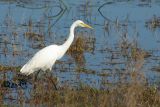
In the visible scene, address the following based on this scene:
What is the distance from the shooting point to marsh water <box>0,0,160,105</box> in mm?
11776

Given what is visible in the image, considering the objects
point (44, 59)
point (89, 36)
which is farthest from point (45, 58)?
point (89, 36)

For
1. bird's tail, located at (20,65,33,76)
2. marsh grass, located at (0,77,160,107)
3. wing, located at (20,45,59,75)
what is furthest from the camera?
wing, located at (20,45,59,75)

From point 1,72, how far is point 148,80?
2.70m

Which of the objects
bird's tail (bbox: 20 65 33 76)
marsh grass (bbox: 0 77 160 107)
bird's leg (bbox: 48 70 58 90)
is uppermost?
bird's tail (bbox: 20 65 33 76)

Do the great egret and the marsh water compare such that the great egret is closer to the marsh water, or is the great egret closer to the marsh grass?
the marsh water

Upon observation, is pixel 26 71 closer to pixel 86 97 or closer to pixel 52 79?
pixel 52 79

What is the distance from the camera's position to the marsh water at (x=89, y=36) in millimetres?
11776

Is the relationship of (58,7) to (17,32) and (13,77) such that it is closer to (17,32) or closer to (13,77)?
(17,32)

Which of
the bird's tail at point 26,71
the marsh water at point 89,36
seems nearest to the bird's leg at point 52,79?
the marsh water at point 89,36

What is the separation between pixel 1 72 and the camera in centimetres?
1111

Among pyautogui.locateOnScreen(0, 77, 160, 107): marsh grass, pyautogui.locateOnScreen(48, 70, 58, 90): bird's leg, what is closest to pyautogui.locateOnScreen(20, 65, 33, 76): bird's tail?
pyautogui.locateOnScreen(48, 70, 58, 90): bird's leg

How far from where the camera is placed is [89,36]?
Result: 14594mm

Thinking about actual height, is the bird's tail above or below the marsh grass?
above

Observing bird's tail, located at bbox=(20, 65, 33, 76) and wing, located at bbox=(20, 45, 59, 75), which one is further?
wing, located at bbox=(20, 45, 59, 75)
